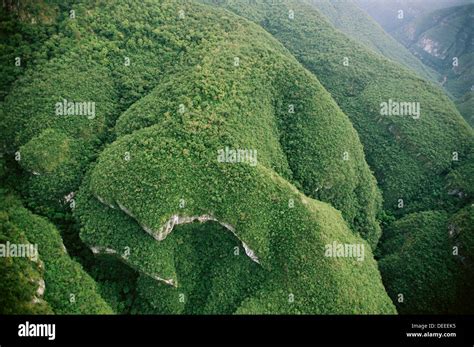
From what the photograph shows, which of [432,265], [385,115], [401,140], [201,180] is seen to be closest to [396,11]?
[385,115]

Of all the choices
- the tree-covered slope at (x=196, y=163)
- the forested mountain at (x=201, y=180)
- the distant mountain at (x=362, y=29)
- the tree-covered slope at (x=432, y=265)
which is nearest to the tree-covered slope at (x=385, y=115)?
the forested mountain at (x=201, y=180)

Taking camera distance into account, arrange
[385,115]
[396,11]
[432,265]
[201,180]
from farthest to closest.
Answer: [396,11]
[385,115]
[432,265]
[201,180]

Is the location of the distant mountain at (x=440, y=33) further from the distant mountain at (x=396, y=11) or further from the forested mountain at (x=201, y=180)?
the forested mountain at (x=201, y=180)

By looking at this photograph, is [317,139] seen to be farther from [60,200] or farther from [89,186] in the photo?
[60,200]

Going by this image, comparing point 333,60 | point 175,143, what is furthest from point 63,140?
point 333,60

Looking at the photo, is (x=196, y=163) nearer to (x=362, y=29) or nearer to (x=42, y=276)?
(x=42, y=276)

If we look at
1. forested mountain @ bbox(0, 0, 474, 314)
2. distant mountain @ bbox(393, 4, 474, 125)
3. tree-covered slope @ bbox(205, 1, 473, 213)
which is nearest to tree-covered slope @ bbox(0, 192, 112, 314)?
forested mountain @ bbox(0, 0, 474, 314)

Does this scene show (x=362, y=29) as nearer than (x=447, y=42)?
Yes
